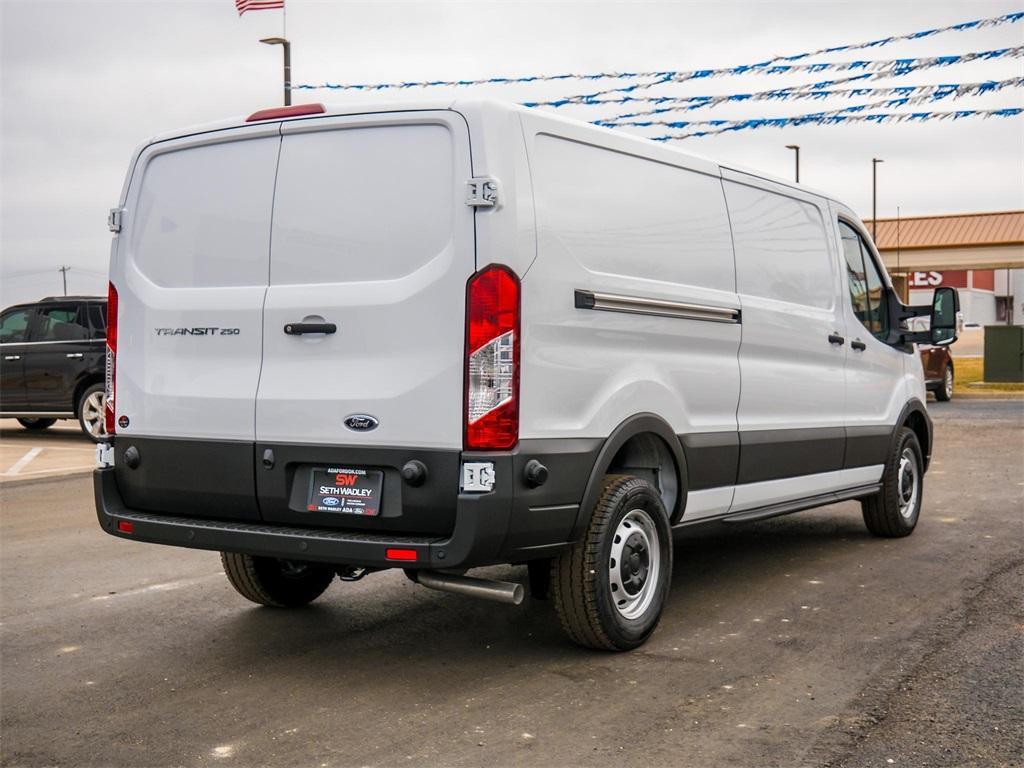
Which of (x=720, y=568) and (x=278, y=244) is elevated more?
(x=278, y=244)

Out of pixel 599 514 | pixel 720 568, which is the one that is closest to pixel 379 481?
pixel 599 514

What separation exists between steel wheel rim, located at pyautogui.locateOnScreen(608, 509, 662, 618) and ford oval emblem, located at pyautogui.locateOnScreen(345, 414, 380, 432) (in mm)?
1153

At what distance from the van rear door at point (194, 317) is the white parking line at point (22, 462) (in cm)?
830

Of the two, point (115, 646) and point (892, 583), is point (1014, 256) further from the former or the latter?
point (115, 646)

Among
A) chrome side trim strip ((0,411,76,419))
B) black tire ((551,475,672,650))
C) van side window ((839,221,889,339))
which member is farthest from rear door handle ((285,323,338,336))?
chrome side trim strip ((0,411,76,419))

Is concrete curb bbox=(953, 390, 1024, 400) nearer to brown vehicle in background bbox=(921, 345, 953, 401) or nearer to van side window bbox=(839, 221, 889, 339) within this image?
brown vehicle in background bbox=(921, 345, 953, 401)

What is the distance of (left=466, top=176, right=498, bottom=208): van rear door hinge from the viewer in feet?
15.3

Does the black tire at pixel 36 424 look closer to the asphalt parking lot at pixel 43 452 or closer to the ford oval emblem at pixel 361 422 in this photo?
the asphalt parking lot at pixel 43 452

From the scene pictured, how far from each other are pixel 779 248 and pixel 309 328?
9.78 feet

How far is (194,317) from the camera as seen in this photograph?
5348 millimetres

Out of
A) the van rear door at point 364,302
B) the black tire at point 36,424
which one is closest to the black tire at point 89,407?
the black tire at point 36,424

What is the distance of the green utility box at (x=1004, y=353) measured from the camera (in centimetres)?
2881

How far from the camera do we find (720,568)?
7.34m

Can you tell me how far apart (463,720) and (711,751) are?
910 mm
